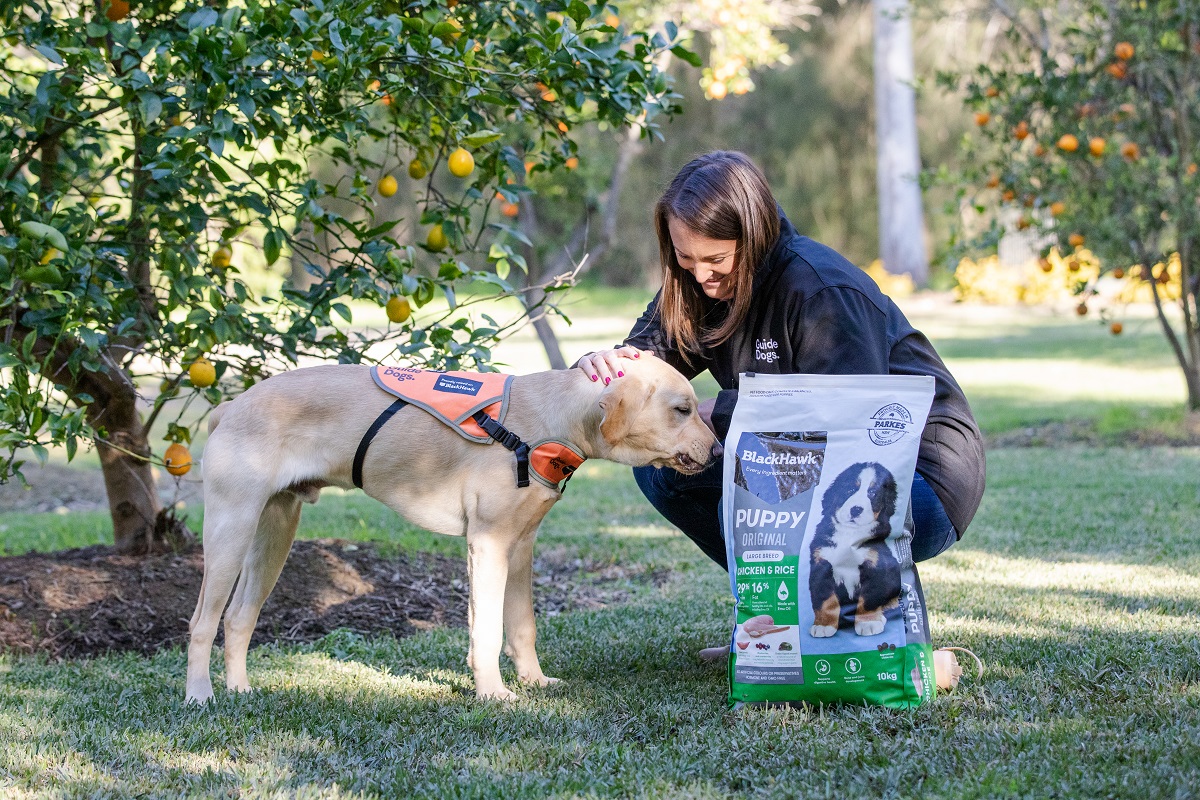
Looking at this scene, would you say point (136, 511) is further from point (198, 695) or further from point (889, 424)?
point (889, 424)

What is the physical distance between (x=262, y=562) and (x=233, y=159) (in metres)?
1.48

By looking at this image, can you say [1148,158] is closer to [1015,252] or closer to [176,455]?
[176,455]

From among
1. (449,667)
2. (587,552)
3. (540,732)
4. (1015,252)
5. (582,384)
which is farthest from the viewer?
(1015,252)

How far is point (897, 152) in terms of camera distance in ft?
88.6

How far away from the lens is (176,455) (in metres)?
4.59

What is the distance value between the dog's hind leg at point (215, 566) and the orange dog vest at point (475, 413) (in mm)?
414

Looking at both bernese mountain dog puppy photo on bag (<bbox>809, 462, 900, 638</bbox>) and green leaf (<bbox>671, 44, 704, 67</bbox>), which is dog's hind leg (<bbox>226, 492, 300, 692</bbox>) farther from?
green leaf (<bbox>671, 44, 704, 67</bbox>)

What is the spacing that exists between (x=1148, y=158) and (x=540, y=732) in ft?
24.6

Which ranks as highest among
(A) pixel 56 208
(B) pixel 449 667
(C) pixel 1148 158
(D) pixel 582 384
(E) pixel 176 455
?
(C) pixel 1148 158

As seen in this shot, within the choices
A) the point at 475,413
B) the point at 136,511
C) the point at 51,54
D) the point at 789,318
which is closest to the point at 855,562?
the point at 789,318

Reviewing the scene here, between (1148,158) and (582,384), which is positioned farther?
(1148,158)

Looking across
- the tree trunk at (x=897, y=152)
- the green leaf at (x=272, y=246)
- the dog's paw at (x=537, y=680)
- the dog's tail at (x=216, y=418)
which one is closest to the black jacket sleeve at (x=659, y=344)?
the dog's paw at (x=537, y=680)

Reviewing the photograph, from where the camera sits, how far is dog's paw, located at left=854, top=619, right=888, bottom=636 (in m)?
3.27

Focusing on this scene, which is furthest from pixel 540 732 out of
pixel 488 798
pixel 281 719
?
pixel 281 719
